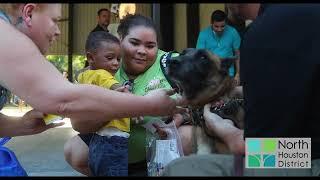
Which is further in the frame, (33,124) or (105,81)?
(105,81)

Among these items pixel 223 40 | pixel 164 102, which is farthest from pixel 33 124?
pixel 223 40

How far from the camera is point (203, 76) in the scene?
6.21ft

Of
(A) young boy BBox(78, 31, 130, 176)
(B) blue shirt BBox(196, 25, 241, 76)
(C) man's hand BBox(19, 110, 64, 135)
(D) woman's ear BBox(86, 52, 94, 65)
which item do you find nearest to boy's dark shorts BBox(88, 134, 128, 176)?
(A) young boy BBox(78, 31, 130, 176)

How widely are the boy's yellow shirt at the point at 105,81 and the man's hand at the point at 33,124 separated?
1.13 feet

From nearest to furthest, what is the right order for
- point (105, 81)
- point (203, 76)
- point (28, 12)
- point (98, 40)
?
point (203, 76) < point (28, 12) < point (105, 81) < point (98, 40)

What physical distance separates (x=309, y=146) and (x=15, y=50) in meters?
1.09

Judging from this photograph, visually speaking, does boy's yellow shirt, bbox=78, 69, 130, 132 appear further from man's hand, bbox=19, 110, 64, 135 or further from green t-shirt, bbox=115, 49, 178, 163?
man's hand, bbox=19, 110, 64, 135

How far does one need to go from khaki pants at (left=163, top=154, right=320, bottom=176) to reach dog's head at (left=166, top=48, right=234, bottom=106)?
0.22m

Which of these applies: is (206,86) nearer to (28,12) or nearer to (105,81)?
(28,12)

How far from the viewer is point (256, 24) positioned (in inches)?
73.7

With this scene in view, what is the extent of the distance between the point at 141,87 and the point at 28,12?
0.87m

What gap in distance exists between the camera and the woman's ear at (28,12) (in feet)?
6.53

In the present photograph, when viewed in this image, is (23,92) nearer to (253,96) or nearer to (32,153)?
(253,96)

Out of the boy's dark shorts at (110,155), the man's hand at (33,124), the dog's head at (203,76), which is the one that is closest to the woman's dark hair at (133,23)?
the boy's dark shorts at (110,155)
